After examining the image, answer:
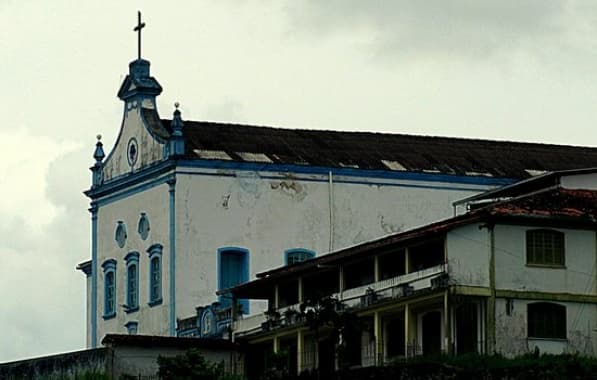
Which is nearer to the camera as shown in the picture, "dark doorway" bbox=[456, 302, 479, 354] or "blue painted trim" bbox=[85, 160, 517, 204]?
"dark doorway" bbox=[456, 302, 479, 354]

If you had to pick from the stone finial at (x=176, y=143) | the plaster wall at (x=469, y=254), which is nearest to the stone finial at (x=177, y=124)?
the stone finial at (x=176, y=143)

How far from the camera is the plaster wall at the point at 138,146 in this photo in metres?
92.9

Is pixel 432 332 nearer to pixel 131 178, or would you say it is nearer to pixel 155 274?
pixel 155 274

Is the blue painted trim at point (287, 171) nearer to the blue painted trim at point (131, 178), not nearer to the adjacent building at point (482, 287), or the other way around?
the blue painted trim at point (131, 178)

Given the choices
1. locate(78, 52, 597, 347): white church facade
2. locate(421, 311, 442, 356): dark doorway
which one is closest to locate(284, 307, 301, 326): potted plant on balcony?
locate(421, 311, 442, 356): dark doorway

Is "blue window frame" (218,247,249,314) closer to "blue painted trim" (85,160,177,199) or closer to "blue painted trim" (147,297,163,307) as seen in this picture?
"blue painted trim" (147,297,163,307)

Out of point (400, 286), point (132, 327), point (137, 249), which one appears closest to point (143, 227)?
point (137, 249)

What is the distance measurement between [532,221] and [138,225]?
978 inches

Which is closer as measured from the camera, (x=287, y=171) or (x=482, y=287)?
(x=482, y=287)

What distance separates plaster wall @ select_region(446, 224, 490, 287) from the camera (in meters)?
71.8

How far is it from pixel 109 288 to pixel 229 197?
8.24 m

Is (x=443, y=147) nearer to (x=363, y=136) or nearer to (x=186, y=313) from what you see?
(x=363, y=136)

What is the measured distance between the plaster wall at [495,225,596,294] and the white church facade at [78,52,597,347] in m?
19.4

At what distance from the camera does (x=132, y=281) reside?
95188 mm
